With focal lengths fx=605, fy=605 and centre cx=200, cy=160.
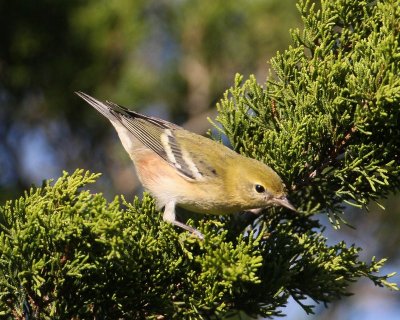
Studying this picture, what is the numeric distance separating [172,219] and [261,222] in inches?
19.5

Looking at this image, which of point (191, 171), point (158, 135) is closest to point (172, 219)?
point (191, 171)

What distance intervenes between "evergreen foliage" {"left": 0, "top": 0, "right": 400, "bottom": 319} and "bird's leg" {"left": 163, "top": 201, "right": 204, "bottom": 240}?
6 cm

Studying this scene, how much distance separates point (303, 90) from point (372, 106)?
0.36 m

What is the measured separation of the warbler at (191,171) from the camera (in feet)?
10.7

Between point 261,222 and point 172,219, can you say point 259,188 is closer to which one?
point 261,222

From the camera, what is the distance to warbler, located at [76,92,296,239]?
128 inches

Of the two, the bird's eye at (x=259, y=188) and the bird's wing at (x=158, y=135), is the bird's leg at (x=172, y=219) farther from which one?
the bird's eye at (x=259, y=188)

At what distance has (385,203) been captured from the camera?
20.9ft

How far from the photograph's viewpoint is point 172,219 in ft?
10.3

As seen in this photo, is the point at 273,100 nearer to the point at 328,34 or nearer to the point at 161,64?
the point at 328,34

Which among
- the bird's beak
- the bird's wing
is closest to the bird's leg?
the bird's wing

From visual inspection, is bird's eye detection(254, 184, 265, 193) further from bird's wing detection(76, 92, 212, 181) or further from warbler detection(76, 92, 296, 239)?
bird's wing detection(76, 92, 212, 181)

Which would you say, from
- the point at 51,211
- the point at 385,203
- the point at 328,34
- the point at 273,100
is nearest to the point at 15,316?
the point at 51,211

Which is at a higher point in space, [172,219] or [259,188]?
[259,188]
